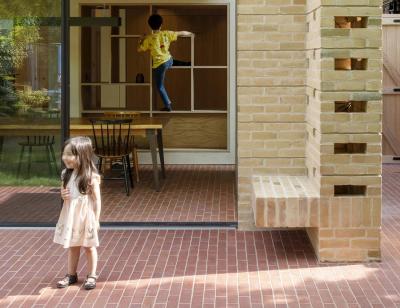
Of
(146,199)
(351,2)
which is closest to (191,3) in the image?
(146,199)

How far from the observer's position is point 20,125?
28.9 feet

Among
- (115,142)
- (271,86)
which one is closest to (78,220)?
(271,86)

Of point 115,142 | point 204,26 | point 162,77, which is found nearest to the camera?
point 115,142

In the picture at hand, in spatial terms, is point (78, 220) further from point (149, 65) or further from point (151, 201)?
point (149, 65)

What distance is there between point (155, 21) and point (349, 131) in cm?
677

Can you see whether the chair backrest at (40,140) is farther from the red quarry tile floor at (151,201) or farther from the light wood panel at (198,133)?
the light wood panel at (198,133)

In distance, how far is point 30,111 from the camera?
28.8 ft

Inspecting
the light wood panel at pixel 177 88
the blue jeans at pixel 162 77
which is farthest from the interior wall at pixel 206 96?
the blue jeans at pixel 162 77

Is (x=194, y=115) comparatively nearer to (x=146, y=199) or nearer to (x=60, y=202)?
(x=146, y=199)

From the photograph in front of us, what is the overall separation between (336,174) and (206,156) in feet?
23.2

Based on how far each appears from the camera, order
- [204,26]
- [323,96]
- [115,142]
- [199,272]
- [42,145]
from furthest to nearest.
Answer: [204,26]
[115,142]
[42,145]
[323,96]
[199,272]

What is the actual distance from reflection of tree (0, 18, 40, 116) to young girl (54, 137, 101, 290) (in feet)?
9.42

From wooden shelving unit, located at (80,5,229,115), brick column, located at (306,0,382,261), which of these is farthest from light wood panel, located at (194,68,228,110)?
brick column, located at (306,0,382,261)

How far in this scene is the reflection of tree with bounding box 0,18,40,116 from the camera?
8.78 meters
